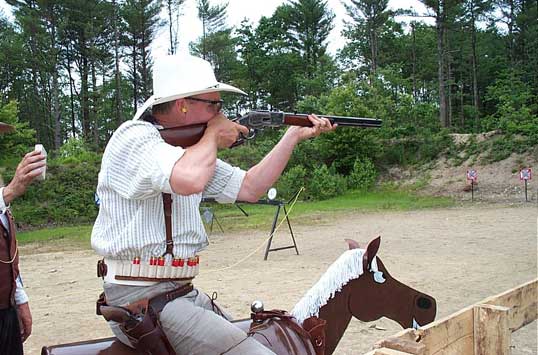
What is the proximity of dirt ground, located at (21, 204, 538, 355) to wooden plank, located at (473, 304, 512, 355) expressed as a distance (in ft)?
6.94

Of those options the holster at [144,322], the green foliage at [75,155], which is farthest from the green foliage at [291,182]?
the holster at [144,322]

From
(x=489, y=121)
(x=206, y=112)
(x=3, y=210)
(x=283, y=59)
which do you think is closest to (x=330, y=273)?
(x=206, y=112)

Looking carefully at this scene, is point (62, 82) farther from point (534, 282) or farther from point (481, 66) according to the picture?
point (534, 282)

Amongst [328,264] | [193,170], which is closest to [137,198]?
[193,170]

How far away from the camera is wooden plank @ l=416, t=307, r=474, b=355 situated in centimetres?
199

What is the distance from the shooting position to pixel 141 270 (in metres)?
1.77

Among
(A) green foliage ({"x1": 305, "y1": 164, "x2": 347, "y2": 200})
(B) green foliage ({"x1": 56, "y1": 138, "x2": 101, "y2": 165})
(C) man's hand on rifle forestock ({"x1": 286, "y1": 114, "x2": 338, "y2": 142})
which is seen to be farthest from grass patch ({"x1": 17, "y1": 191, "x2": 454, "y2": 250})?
(C) man's hand on rifle forestock ({"x1": 286, "y1": 114, "x2": 338, "y2": 142})

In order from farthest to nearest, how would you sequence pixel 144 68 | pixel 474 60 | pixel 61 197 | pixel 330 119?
pixel 474 60 → pixel 144 68 → pixel 61 197 → pixel 330 119

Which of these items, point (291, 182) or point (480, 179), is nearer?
point (480, 179)

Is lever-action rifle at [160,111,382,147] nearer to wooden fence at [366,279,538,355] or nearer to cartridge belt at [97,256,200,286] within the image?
cartridge belt at [97,256,200,286]

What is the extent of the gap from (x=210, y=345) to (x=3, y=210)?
1.55m

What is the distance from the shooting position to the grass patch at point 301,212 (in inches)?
531

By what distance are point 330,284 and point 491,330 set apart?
0.76m

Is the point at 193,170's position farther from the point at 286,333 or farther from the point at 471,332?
the point at 471,332
